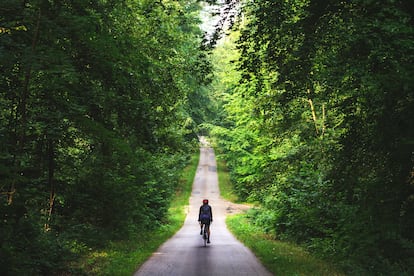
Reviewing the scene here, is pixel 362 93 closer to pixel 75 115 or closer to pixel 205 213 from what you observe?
pixel 75 115

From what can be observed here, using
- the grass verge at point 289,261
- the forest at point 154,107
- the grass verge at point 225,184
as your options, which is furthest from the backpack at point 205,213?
the grass verge at point 225,184

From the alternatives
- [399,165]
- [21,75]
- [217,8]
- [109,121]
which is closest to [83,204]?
[109,121]

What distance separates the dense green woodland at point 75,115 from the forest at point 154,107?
4 cm

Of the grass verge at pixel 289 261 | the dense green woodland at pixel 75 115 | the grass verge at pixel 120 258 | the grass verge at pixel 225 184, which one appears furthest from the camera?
the grass verge at pixel 225 184

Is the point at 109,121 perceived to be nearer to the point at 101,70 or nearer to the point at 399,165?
the point at 101,70

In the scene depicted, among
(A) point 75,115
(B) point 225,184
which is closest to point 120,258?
(A) point 75,115

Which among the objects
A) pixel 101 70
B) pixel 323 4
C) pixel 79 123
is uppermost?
pixel 323 4

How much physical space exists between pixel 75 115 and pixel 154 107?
20.8 ft

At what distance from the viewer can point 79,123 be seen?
9156 millimetres

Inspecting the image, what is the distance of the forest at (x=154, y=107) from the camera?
712 centimetres

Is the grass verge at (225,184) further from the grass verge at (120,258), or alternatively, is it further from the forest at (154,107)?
the forest at (154,107)

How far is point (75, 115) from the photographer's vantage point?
29.7 feet

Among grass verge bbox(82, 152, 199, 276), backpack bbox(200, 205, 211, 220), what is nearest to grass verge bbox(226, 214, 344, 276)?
backpack bbox(200, 205, 211, 220)

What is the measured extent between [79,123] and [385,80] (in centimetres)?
606
